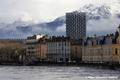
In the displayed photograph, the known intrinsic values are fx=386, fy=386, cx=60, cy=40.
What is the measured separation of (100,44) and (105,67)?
33959 mm

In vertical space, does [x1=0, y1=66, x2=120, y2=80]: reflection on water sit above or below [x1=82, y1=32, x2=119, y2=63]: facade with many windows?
below

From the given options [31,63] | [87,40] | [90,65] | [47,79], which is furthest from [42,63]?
[47,79]

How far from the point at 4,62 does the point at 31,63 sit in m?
20.6

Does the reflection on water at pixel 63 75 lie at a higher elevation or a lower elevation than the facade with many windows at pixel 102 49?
lower

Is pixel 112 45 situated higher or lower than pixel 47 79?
higher

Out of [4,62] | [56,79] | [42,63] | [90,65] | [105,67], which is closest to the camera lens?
[56,79]

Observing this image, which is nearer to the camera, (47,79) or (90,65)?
(47,79)

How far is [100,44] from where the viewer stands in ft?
529

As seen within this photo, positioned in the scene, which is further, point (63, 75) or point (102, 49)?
point (102, 49)

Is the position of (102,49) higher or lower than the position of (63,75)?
higher

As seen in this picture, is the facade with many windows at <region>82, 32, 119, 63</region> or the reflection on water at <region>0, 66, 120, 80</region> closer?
the reflection on water at <region>0, 66, 120, 80</region>

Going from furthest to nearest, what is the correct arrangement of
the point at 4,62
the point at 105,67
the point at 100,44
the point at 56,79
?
the point at 4,62 < the point at 100,44 < the point at 105,67 < the point at 56,79

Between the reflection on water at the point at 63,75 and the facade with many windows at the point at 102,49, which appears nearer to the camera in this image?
the reflection on water at the point at 63,75

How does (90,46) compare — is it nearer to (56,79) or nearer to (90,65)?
(90,65)
